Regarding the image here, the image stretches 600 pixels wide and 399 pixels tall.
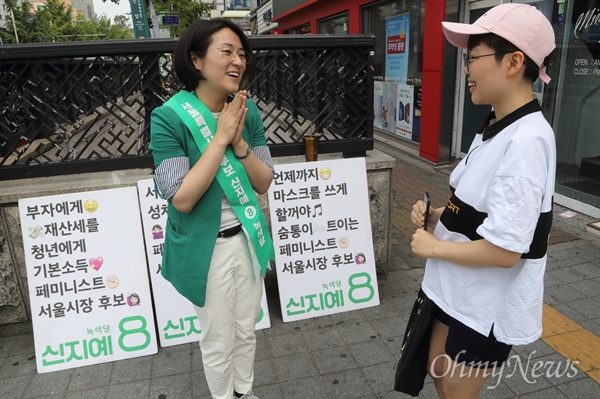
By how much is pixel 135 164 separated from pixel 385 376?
2389 mm

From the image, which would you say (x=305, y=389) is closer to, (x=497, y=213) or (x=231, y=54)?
(x=497, y=213)

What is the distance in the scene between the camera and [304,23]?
16.0 m

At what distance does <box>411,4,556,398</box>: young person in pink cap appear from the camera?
137cm

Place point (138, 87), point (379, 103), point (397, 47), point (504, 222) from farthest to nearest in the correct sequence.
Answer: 1. point (379, 103)
2. point (397, 47)
3. point (138, 87)
4. point (504, 222)

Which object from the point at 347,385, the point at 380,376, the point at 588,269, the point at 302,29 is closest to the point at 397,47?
the point at 588,269

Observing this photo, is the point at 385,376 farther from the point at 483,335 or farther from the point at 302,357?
the point at 483,335

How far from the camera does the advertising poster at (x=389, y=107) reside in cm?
947

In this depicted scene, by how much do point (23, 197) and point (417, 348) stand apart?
2829mm

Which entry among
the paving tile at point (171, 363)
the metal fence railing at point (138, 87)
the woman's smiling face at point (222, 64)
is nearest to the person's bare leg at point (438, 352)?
the woman's smiling face at point (222, 64)

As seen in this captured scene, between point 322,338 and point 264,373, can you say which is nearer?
point 264,373

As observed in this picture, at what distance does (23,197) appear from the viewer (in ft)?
10.2

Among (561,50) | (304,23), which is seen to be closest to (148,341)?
(561,50)

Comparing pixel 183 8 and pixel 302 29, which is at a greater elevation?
pixel 183 8

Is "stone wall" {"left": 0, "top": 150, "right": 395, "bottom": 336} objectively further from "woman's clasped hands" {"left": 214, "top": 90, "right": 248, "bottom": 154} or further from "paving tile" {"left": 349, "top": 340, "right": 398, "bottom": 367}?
"woman's clasped hands" {"left": 214, "top": 90, "right": 248, "bottom": 154}
